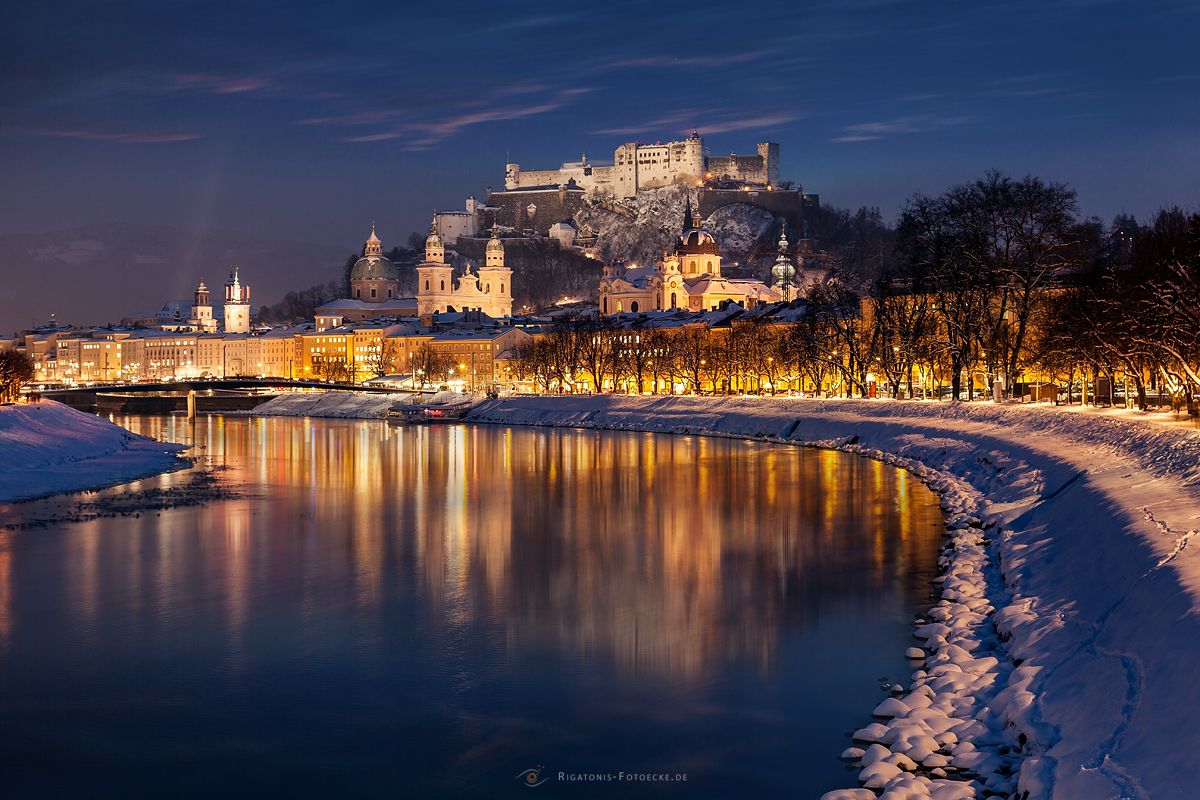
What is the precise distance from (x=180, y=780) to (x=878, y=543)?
53.3 ft

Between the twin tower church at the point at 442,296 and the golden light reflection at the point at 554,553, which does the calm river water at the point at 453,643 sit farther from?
the twin tower church at the point at 442,296

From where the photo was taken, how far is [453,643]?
1689cm

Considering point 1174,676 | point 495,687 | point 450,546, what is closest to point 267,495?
point 450,546

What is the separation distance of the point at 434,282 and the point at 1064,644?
184 metres

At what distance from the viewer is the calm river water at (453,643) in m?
12.2

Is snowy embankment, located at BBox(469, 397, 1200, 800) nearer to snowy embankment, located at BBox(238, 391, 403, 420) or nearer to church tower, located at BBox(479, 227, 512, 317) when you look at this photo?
snowy embankment, located at BBox(238, 391, 403, 420)

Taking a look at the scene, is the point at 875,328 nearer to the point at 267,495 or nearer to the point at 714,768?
the point at 267,495

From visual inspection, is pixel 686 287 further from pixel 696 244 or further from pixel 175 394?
pixel 175 394

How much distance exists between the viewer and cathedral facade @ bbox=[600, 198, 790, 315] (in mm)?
159125

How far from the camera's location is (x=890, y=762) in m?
11.6

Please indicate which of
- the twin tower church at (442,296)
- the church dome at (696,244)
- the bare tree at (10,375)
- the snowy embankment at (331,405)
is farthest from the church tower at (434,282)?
the bare tree at (10,375)

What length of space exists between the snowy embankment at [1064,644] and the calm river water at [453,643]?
734 mm

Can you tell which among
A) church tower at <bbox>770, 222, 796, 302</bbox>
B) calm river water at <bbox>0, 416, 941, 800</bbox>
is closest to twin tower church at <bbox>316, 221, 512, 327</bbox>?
church tower at <bbox>770, 222, 796, 302</bbox>

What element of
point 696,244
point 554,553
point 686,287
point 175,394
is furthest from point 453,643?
point 696,244
